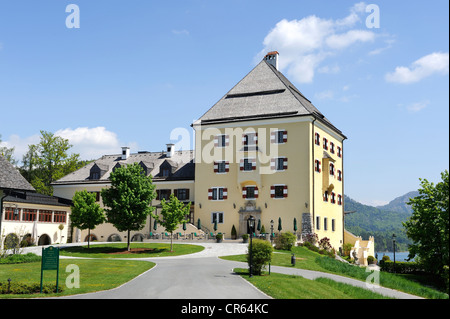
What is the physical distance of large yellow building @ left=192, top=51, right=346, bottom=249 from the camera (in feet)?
161

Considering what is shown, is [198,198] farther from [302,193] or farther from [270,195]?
[302,193]

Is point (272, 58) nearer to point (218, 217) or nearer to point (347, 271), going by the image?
point (218, 217)

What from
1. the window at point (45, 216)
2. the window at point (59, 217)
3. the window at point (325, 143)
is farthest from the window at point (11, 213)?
the window at point (325, 143)

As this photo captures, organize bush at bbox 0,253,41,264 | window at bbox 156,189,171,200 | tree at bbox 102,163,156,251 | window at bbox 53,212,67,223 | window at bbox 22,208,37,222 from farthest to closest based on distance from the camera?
window at bbox 156,189,171,200
window at bbox 53,212,67,223
window at bbox 22,208,37,222
tree at bbox 102,163,156,251
bush at bbox 0,253,41,264

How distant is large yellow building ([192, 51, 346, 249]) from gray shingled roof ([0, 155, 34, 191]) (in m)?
18.7

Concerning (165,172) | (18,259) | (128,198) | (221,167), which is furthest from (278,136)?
(18,259)

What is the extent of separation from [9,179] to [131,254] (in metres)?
18.1

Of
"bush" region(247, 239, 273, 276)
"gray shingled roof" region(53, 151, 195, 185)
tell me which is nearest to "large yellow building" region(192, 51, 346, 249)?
"gray shingled roof" region(53, 151, 195, 185)

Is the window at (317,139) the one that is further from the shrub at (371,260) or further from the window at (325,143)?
the shrub at (371,260)

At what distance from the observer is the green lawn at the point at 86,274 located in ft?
70.6

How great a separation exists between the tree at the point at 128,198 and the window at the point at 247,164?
37.3 ft

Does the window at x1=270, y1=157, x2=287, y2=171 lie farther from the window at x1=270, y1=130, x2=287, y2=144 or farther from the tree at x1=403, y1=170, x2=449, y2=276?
the tree at x1=403, y1=170, x2=449, y2=276

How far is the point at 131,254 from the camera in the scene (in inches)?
1560

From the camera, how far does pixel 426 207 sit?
37.8 meters
